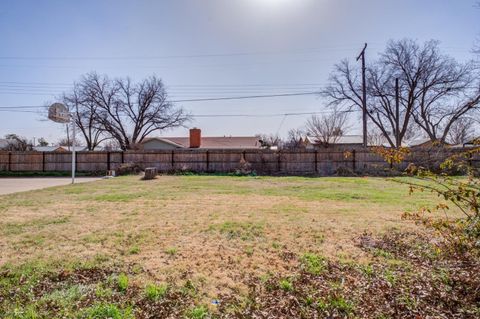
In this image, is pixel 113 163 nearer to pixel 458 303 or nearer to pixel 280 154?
pixel 280 154

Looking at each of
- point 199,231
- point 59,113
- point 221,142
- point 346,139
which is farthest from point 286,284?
point 346,139

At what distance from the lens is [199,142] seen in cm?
2958

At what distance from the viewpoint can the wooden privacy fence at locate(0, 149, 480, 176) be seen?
1670cm

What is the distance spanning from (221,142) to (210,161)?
14.1 m

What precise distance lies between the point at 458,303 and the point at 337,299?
924 mm

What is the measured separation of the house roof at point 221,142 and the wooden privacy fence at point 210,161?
12.0m

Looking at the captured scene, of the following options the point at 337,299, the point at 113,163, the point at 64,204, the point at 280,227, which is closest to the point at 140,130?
the point at 113,163

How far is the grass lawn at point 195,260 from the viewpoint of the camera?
7.63 ft

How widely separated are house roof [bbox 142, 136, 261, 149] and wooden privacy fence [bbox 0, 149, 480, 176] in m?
12.0

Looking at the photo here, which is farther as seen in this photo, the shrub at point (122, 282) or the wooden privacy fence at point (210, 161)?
the wooden privacy fence at point (210, 161)

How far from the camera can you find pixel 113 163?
1808 centimetres

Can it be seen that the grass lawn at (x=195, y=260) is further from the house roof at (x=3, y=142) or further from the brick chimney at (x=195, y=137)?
the house roof at (x=3, y=142)

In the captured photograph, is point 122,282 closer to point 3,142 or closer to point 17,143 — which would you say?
point 17,143

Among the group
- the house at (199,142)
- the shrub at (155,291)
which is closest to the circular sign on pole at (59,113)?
the shrub at (155,291)
